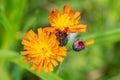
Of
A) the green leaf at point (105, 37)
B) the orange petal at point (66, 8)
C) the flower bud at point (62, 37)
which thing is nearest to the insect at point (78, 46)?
the flower bud at point (62, 37)

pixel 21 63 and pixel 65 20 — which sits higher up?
pixel 65 20

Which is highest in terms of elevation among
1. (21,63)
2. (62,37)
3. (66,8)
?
(66,8)

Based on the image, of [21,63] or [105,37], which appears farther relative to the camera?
[105,37]

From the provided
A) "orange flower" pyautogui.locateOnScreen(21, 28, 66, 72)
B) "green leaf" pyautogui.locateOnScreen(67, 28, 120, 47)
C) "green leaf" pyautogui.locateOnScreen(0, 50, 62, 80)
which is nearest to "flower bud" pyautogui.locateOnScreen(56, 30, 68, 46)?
"orange flower" pyautogui.locateOnScreen(21, 28, 66, 72)

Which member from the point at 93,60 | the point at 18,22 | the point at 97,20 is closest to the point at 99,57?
the point at 93,60

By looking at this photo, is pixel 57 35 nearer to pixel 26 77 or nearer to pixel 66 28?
pixel 66 28

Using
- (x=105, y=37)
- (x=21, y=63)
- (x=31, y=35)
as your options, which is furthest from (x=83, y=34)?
(x=31, y=35)

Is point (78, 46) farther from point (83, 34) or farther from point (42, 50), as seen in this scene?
point (83, 34)
